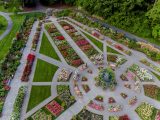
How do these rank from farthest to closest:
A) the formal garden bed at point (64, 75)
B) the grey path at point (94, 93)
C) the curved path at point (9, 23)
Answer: the curved path at point (9, 23) → the formal garden bed at point (64, 75) → the grey path at point (94, 93)

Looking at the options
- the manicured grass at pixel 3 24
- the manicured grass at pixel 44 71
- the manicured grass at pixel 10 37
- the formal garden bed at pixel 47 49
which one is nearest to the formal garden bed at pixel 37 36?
the formal garden bed at pixel 47 49

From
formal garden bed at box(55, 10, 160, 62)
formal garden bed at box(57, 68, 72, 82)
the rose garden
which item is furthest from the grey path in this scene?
formal garden bed at box(55, 10, 160, 62)

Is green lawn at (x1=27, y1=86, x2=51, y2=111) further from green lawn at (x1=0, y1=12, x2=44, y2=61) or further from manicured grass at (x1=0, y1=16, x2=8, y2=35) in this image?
manicured grass at (x1=0, y1=16, x2=8, y2=35)

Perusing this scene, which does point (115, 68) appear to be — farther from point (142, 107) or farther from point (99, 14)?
point (99, 14)

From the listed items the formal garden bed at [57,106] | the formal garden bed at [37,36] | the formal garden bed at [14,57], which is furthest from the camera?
the formal garden bed at [37,36]

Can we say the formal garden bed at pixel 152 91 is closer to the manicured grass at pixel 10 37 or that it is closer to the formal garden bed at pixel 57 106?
the formal garden bed at pixel 57 106

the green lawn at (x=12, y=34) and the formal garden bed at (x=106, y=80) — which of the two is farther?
the green lawn at (x=12, y=34)

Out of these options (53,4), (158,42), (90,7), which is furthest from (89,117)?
(53,4)

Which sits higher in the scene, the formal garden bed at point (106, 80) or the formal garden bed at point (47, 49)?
the formal garden bed at point (47, 49)
